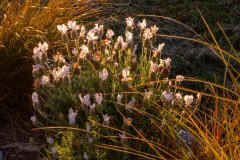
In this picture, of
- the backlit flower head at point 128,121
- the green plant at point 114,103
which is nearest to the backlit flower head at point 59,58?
the green plant at point 114,103

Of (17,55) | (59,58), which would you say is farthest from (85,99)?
(17,55)

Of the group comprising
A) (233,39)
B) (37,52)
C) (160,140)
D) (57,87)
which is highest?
(37,52)

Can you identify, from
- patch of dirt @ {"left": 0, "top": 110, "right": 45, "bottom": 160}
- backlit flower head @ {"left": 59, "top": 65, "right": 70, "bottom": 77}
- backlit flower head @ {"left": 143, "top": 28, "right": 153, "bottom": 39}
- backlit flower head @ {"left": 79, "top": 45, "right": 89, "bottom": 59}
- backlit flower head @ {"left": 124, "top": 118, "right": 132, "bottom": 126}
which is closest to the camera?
backlit flower head @ {"left": 124, "top": 118, "right": 132, "bottom": 126}

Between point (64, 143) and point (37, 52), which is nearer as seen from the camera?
point (64, 143)

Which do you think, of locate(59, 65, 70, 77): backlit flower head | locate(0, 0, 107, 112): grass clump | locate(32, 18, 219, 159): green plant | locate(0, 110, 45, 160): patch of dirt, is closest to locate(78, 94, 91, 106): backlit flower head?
locate(32, 18, 219, 159): green plant

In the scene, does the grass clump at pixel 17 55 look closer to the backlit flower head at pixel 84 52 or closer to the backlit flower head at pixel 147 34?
the backlit flower head at pixel 84 52

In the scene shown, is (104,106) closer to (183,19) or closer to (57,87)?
(57,87)

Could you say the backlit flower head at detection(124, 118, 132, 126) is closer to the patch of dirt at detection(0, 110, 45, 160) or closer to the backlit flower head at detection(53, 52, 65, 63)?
the backlit flower head at detection(53, 52, 65, 63)

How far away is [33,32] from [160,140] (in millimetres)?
1582

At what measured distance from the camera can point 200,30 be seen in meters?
6.03

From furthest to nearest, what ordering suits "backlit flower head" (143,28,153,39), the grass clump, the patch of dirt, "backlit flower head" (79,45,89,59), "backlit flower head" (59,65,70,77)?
1. the grass clump
2. the patch of dirt
3. "backlit flower head" (143,28,153,39)
4. "backlit flower head" (79,45,89,59)
5. "backlit flower head" (59,65,70,77)

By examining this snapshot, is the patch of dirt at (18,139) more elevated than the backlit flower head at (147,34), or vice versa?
the backlit flower head at (147,34)

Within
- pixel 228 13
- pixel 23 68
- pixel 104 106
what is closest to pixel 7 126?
pixel 23 68

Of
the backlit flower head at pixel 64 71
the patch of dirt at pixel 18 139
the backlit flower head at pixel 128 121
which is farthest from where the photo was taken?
the patch of dirt at pixel 18 139
